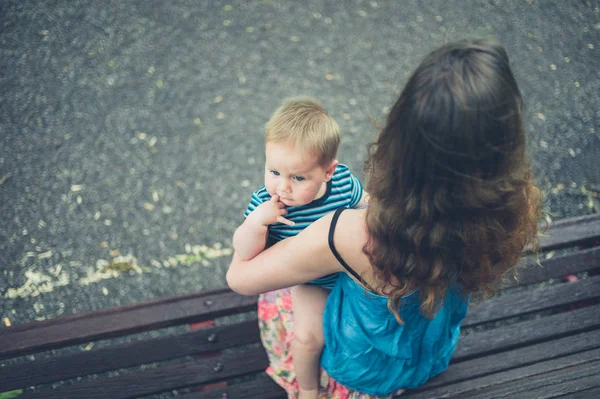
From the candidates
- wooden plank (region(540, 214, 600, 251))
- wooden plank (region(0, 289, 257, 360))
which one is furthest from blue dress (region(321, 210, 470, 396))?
wooden plank (region(540, 214, 600, 251))

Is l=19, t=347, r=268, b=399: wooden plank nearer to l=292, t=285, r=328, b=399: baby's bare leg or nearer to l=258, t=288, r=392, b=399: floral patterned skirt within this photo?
l=258, t=288, r=392, b=399: floral patterned skirt

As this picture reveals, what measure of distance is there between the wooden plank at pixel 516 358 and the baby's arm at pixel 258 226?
0.89m

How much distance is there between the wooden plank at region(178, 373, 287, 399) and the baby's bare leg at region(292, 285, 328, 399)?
0.18 metres

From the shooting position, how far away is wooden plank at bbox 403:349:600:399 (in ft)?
6.14

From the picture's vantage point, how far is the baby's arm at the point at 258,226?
168 cm

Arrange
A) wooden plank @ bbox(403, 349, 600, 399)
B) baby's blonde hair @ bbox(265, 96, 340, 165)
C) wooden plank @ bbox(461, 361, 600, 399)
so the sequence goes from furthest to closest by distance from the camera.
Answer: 1. wooden plank @ bbox(403, 349, 600, 399)
2. wooden plank @ bbox(461, 361, 600, 399)
3. baby's blonde hair @ bbox(265, 96, 340, 165)

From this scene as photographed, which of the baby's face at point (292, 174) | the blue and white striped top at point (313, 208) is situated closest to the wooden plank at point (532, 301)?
the blue and white striped top at point (313, 208)

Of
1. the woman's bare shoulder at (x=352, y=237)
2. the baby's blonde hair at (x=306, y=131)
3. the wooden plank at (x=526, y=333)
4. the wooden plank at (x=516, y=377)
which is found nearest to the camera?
the woman's bare shoulder at (x=352, y=237)

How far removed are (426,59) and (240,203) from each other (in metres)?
2.20

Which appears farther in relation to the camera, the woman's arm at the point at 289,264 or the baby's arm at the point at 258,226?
the baby's arm at the point at 258,226

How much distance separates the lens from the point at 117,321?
207 centimetres

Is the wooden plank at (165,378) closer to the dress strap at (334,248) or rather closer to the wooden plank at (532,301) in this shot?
the dress strap at (334,248)

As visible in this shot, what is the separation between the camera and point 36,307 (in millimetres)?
2803

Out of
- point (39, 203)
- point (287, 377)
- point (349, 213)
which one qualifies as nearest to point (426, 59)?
point (349, 213)
